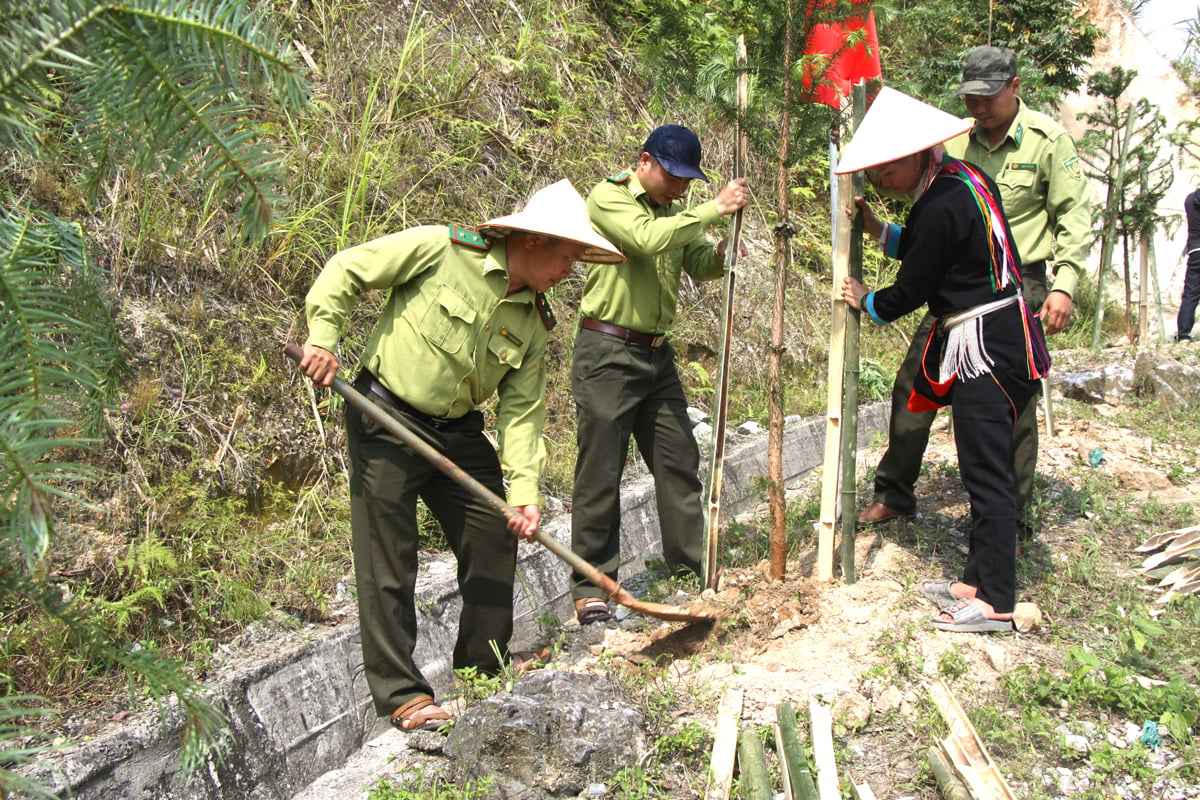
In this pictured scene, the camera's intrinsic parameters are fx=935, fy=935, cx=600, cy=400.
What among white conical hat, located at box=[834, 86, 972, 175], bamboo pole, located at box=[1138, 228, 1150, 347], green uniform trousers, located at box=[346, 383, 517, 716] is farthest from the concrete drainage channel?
bamboo pole, located at box=[1138, 228, 1150, 347]

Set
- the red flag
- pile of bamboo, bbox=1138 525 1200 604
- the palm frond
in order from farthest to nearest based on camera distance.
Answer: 1. pile of bamboo, bbox=1138 525 1200 604
2. the red flag
3. the palm frond

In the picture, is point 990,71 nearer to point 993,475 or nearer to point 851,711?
point 993,475

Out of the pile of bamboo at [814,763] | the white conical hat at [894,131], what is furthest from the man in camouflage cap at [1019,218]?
the pile of bamboo at [814,763]

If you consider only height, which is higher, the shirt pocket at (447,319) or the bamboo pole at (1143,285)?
the bamboo pole at (1143,285)

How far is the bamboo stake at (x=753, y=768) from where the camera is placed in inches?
105

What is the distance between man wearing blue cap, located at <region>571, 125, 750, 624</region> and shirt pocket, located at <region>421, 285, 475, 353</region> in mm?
1023

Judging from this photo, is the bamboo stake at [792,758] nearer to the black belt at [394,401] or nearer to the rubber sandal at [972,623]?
the rubber sandal at [972,623]

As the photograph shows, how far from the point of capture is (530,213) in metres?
3.44

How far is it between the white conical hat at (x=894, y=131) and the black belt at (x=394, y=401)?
6.07ft

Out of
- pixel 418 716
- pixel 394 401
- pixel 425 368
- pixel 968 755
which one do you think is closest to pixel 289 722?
pixel 418 716

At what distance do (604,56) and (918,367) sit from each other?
483 centimetres

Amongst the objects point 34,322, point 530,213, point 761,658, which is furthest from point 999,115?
point 34,322

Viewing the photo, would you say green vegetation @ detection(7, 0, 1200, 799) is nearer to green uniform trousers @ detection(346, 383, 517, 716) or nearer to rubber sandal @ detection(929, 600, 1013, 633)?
rubber sandal @ detection(929, 600, 1013, 633)

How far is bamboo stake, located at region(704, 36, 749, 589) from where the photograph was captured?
410cm
